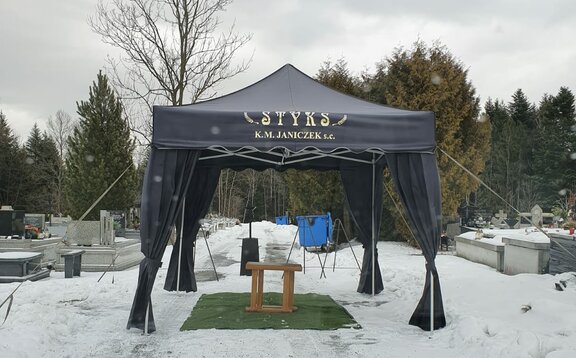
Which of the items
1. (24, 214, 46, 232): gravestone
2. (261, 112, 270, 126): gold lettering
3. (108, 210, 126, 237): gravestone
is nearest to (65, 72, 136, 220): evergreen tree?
(108, 210, 126, 237): gravestone

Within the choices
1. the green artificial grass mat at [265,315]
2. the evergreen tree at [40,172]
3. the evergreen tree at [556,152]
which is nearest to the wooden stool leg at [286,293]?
the green artificial grass mat at [265,315]

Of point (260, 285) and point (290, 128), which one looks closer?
point (290, 128)

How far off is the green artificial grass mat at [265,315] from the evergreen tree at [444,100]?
938cm

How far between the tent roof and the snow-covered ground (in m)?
2.47

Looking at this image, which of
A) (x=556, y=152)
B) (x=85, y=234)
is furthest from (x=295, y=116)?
(x=556, y=152)

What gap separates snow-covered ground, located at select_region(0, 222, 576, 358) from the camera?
208 inches

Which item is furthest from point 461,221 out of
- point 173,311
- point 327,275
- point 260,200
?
point 260,200

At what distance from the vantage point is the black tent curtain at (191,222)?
9.39 metres

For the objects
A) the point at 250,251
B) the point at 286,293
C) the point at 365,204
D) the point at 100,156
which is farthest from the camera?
the point at 100,156

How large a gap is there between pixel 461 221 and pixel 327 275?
10.3m

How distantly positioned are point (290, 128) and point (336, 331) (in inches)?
112

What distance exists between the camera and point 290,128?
20.9 ft

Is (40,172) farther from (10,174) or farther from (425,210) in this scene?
(425,210)

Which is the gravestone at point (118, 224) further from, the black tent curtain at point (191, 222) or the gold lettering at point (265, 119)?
the gold lettering at point (265, 119)
